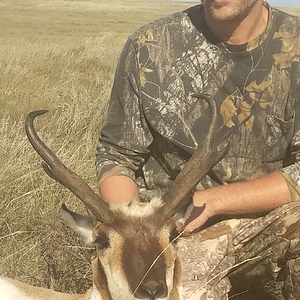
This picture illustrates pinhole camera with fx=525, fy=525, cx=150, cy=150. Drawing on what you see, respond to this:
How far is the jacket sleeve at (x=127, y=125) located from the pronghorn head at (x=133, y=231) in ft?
3.90

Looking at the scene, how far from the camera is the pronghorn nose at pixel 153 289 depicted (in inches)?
116

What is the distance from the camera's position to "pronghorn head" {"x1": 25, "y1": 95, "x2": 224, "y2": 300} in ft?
10.0

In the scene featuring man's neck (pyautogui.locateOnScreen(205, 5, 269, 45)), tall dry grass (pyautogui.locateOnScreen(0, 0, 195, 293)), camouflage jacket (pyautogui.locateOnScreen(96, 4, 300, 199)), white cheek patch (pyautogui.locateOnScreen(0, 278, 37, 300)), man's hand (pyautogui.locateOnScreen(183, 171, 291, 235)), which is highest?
man's neck (pyautogui.locateOnScreen(205, 5, 269, 45))

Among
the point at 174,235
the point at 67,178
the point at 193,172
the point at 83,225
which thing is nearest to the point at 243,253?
the point at 174,235

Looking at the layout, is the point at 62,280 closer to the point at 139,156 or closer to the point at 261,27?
the point at 139,156

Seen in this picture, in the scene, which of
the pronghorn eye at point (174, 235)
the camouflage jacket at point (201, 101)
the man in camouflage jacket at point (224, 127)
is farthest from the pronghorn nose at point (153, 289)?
the camouflage jacket at point (201, 101)

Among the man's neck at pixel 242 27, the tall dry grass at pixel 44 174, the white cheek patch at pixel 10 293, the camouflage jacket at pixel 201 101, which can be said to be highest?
the man's neck at pixel 242 27

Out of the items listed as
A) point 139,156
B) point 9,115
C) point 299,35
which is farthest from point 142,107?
point 9,115

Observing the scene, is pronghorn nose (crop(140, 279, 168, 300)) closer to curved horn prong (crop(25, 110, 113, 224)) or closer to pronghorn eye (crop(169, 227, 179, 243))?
pronghorn eye (crop(169, 227, 179, 243))

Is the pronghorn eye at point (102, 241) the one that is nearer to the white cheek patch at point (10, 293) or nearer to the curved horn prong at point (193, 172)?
the curved horn prong at point (193, 172)

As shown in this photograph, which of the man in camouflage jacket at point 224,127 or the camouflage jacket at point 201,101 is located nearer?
the man in camouflage jacket at point 224,127

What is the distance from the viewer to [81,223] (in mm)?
3641

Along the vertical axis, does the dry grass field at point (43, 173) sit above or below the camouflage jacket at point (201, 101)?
below

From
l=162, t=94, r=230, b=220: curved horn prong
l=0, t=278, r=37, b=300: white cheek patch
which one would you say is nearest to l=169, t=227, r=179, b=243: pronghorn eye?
l=162, t=94, r=230, b=220: curved horn prong
